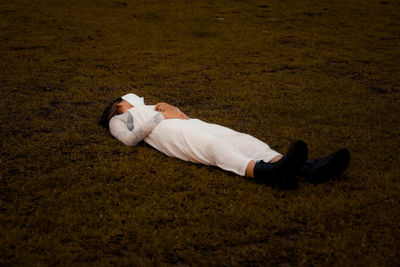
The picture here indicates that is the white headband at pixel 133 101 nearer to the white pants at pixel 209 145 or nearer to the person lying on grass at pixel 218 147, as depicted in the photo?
the person lying on grass at pixel 218 147

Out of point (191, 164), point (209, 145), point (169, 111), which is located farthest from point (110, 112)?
point (209, 145)

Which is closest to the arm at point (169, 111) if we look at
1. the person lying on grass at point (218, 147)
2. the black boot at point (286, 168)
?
the person lying on grass at point (218, 147)

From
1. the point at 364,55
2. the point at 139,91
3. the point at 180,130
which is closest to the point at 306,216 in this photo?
the point at 180,130

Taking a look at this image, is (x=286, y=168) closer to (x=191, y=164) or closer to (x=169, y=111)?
(x=191, y=164)

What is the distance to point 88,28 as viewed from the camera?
7.25m

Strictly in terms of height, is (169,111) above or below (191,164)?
above

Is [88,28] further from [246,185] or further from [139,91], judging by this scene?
[246,185]

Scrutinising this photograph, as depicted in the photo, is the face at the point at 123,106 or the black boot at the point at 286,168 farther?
the face at the point at 123,106

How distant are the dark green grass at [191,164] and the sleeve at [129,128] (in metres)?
0.14

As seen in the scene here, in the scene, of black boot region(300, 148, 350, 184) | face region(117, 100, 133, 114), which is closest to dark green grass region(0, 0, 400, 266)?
black boot region(300, 148, 350, 184)

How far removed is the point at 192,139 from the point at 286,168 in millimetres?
743

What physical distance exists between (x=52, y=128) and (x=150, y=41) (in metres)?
3.67

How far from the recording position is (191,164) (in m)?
2.75

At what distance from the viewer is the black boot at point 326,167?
2287mm
